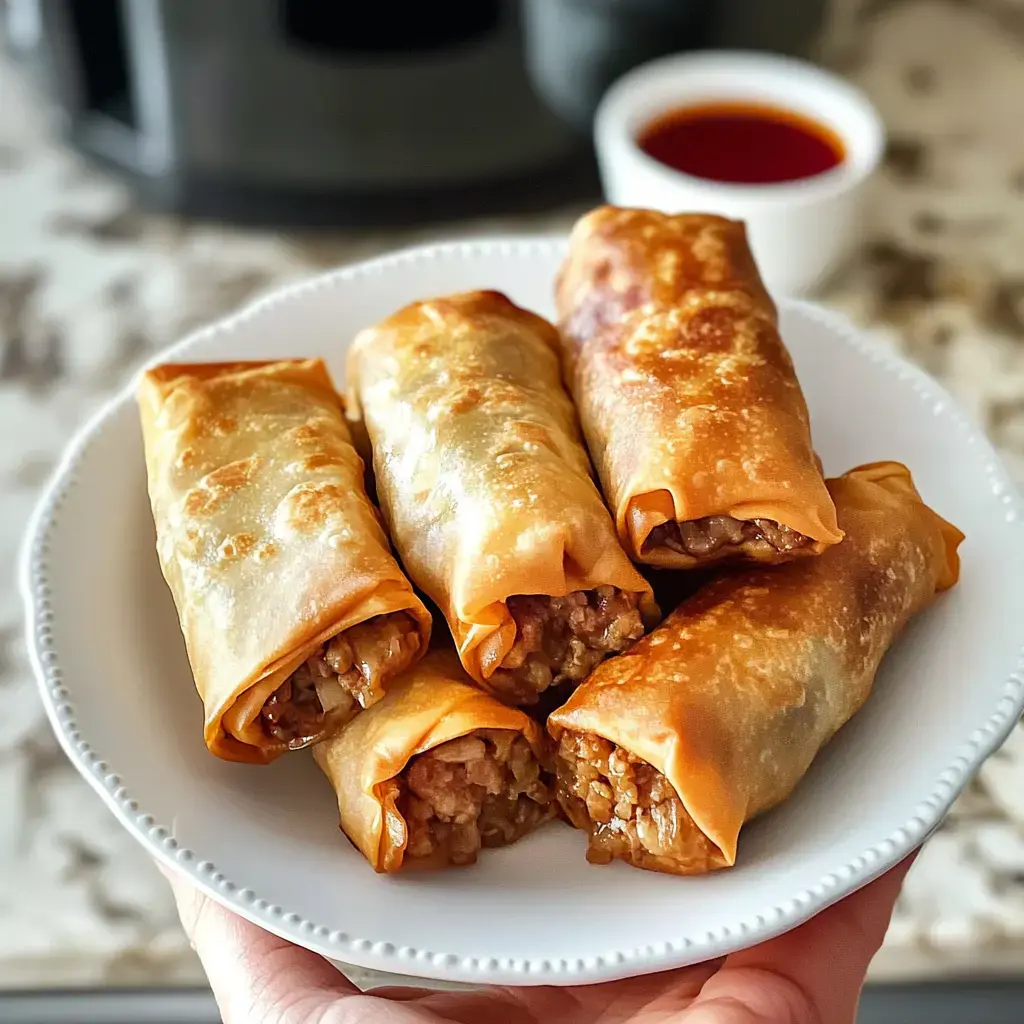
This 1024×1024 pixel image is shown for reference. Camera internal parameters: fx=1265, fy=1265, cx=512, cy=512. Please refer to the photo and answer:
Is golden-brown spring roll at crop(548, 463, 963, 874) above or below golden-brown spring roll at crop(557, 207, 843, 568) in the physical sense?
below

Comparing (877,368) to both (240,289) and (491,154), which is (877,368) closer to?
(491,154)

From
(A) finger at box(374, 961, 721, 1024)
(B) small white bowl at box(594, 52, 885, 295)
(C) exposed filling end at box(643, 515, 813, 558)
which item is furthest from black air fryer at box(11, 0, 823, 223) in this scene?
Answer: (A) finger at box(374, 961, 721, 1024)

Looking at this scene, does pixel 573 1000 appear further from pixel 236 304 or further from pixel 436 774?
pixel 236 304

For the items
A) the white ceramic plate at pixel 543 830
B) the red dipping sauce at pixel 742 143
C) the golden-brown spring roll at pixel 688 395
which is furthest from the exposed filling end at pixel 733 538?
the red dipping sauce at pixel 742 143

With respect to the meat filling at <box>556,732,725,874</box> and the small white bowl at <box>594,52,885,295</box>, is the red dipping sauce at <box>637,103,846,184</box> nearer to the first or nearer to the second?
the small white bowl at <box>594,52,885,295</box>

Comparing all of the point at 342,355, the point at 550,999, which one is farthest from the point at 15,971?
the point at 342,355

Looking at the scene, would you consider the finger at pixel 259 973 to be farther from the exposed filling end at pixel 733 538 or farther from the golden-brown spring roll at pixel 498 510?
the exposed filling end at pixel 733 538

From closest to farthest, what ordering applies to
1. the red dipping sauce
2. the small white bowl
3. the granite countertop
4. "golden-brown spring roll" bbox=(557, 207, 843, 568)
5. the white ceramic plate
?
the white ceramic plate → "golden-brown spring roll" bbox=(557, 207, 843, 568) → the granite countertop → the small white bowl → the red dipping sauce

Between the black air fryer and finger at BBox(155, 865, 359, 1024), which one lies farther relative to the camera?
the black air fryer
